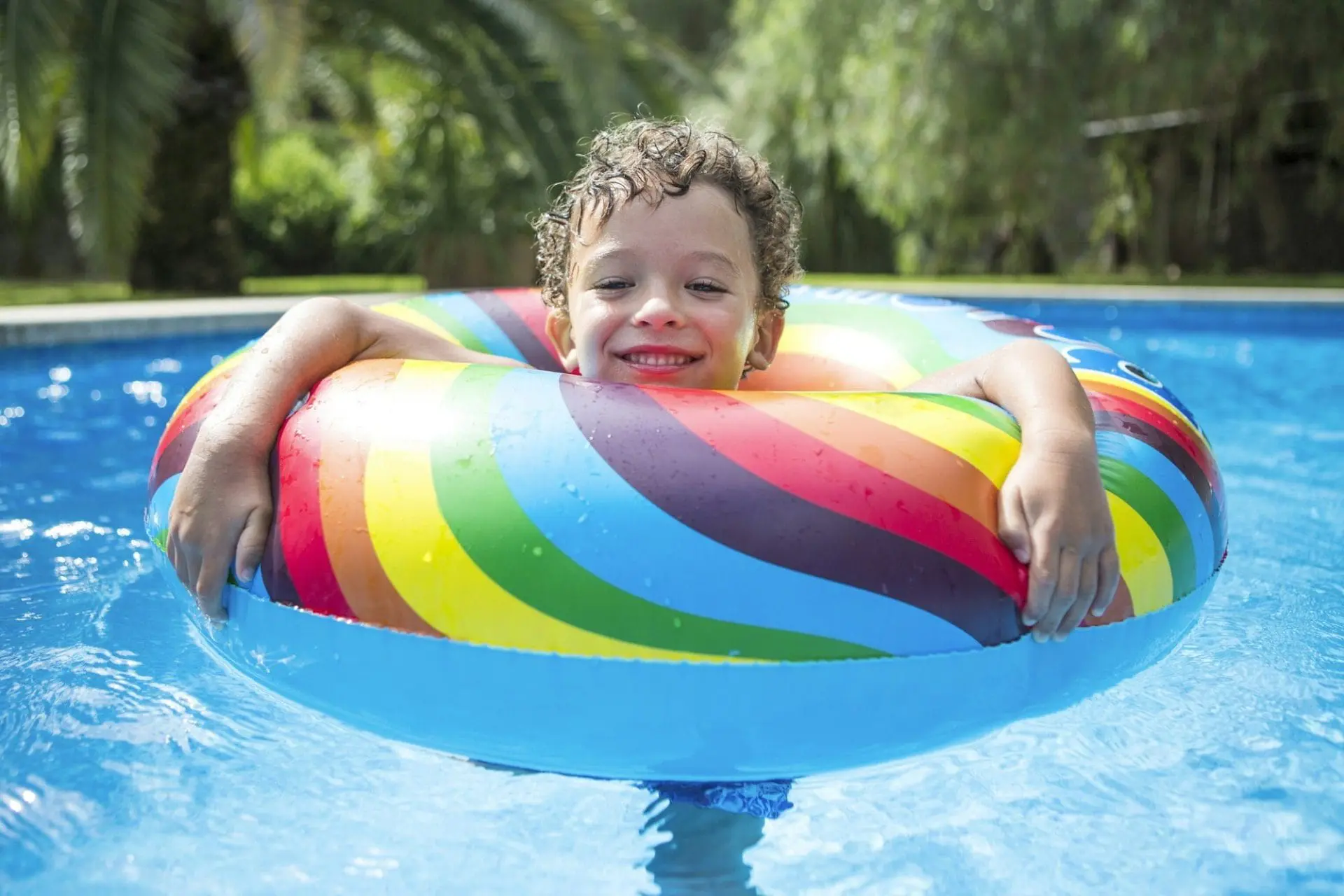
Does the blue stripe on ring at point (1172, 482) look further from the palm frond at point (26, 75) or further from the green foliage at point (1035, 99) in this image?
the green foliage at point (1035, 99)

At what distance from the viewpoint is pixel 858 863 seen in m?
1.73

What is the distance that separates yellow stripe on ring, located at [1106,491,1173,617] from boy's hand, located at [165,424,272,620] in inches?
46.0

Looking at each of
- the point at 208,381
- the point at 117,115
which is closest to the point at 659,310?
the point at 208,381

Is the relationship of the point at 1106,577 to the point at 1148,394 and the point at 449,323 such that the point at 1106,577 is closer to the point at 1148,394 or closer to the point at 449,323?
the point at 1148,394

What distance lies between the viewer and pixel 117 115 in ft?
23.9

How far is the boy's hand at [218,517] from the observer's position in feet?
5.73

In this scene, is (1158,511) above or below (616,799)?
above

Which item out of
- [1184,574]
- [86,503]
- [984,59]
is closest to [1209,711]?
[1184,574]

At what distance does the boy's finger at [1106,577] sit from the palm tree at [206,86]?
650 cm

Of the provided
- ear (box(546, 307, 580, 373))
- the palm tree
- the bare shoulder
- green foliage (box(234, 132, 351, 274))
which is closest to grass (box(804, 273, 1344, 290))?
the palm tree

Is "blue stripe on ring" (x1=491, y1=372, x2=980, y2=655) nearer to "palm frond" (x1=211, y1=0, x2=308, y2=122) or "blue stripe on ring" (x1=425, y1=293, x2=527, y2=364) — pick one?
"blue stripe on ring" (x1=425, y1=293, x2=527, y2=364)

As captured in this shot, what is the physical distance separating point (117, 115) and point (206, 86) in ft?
6.98

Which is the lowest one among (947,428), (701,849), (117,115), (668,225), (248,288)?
(701,849)

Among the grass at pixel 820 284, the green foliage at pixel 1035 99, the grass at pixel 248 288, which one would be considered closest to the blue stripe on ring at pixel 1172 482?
the grass at pixel 248 288
